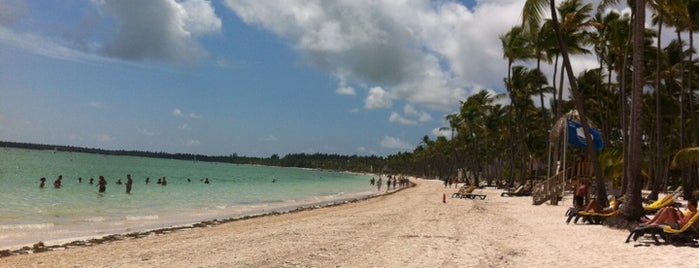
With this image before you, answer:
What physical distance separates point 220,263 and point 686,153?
13939 mm

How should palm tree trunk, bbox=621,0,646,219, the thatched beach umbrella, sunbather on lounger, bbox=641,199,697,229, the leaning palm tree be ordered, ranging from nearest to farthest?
sunbather on lounger, bbox=641,199,697,229, palm tree trunk, bbox=621,0,646,219, the leaning palm tree, the thatched beach umbrella

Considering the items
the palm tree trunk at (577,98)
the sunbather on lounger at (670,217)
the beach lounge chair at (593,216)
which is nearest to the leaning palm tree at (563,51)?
the palm tree trunk at (577,98)

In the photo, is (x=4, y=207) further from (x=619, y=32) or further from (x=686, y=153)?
(x=619, y=32)

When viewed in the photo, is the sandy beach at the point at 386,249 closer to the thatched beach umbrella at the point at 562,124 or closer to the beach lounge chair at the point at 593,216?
the beach lounge chair at the point at 593,216

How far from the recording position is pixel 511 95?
42.0 meters

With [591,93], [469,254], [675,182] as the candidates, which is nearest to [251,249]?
[469,254]

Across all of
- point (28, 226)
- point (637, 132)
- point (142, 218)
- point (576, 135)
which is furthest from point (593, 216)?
point (28, 226)

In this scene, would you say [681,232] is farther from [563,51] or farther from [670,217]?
[563,51]

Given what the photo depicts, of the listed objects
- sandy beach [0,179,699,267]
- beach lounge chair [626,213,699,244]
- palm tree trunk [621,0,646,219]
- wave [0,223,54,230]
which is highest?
palm tree trunk [621,0,646,219]

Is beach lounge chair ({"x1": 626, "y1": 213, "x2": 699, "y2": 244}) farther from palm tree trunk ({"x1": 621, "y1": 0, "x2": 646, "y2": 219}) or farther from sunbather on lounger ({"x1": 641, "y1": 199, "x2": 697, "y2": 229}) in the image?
palm tree trunk ({"x1": 621, "y1": 0, "x2": 646, "y2": 219})

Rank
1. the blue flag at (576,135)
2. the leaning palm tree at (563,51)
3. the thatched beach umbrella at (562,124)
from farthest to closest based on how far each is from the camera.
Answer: the thatched beach umbrella at (562,124) < the blue flag at (576,135) < the leaning palm tree at (563,51)

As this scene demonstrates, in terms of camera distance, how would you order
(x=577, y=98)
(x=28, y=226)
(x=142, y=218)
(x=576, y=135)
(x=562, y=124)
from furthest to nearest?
(x=562, y=124) < (x=576, y=135) < (x=142, y=218) < (x=28, y=226) < (x=577, y=98)

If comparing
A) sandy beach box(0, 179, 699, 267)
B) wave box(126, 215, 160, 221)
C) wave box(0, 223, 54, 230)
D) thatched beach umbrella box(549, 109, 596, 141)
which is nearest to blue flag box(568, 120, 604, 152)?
thatched beach umbrella box(549, 109, 596, 141)

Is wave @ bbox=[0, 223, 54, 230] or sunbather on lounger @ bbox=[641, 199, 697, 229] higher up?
sunbather on lounger @ bbox=[641, 199, 697, 229]
